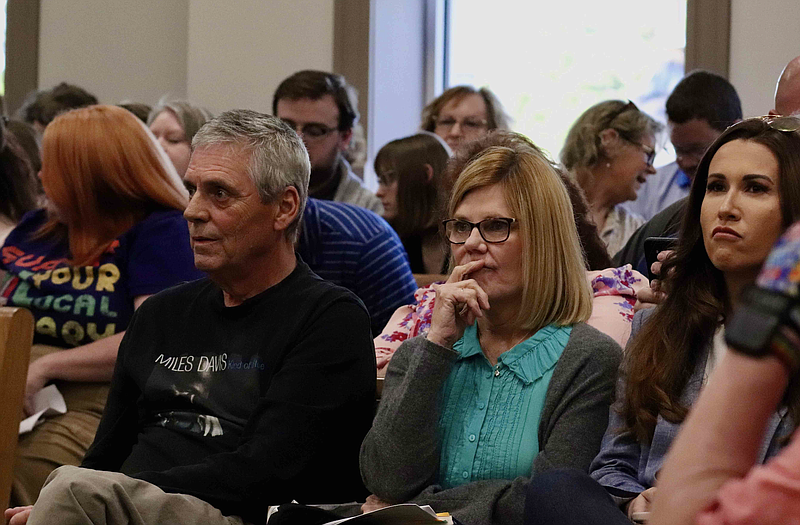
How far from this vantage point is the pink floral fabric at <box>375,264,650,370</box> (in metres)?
2.19

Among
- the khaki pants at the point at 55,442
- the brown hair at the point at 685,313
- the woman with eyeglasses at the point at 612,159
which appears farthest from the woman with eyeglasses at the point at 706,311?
the woman with eyeglasses at the point at 612,159

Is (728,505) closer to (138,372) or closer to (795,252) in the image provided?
(795,252)

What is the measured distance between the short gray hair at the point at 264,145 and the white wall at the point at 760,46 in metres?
2.50

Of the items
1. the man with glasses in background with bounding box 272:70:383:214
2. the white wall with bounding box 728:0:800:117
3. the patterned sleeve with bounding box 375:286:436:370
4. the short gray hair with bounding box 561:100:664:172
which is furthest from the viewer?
the white wall with bounding box 728:0:800:117

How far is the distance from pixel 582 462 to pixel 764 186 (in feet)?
1.92

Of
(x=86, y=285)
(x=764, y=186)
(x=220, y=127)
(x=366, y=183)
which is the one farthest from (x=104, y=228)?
(x=366, y=183)

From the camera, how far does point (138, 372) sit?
2.28 m

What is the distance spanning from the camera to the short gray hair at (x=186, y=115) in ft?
13.8

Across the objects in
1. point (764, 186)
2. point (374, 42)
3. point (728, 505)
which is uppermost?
point (374, 42)

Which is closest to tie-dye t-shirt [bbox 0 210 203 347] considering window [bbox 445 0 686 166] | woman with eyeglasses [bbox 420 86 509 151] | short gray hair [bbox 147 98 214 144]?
short gray hair [bbox 147 98 214 144]

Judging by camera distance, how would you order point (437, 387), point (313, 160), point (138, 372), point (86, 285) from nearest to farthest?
point (437, 387)
point (138, 372)
point (86, 285)
point (313, 160)

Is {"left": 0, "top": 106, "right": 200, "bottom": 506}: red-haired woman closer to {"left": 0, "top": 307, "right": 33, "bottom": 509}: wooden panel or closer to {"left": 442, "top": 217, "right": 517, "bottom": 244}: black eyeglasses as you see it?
{"left": 0, "top": 307, "right": 33, "bottom": 509}: wooden panel

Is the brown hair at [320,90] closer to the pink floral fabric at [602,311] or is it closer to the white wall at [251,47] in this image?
the white wall at [251,47]

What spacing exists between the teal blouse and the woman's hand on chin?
80 millimetres
